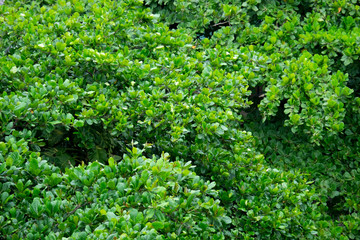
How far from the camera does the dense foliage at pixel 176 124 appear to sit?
238 cm

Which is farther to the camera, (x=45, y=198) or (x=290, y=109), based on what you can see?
(x=290, y=109)

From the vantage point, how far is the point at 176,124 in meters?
3.02

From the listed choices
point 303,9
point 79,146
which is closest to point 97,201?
point 79,146

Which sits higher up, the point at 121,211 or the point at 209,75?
the point at 209,75

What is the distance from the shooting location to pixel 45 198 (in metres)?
2.27

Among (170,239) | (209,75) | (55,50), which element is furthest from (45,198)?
(209,75)

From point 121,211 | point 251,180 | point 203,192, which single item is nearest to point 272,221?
point 251,180

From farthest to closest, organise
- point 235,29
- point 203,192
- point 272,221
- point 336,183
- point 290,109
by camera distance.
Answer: point 235,29, point 336,183, point 290,109, point 272,221, point 203,192

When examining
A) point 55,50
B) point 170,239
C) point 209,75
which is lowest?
point 170,239

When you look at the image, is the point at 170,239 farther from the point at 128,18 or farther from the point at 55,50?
the point at 128,18

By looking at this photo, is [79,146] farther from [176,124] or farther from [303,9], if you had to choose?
[303,9]

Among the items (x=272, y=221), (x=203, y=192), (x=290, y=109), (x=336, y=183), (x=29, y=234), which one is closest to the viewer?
(x=29, y=234)

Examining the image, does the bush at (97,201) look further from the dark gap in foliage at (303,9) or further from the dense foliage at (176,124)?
the dark gap in foliage at (303,9)

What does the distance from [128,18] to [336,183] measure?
2.54m
